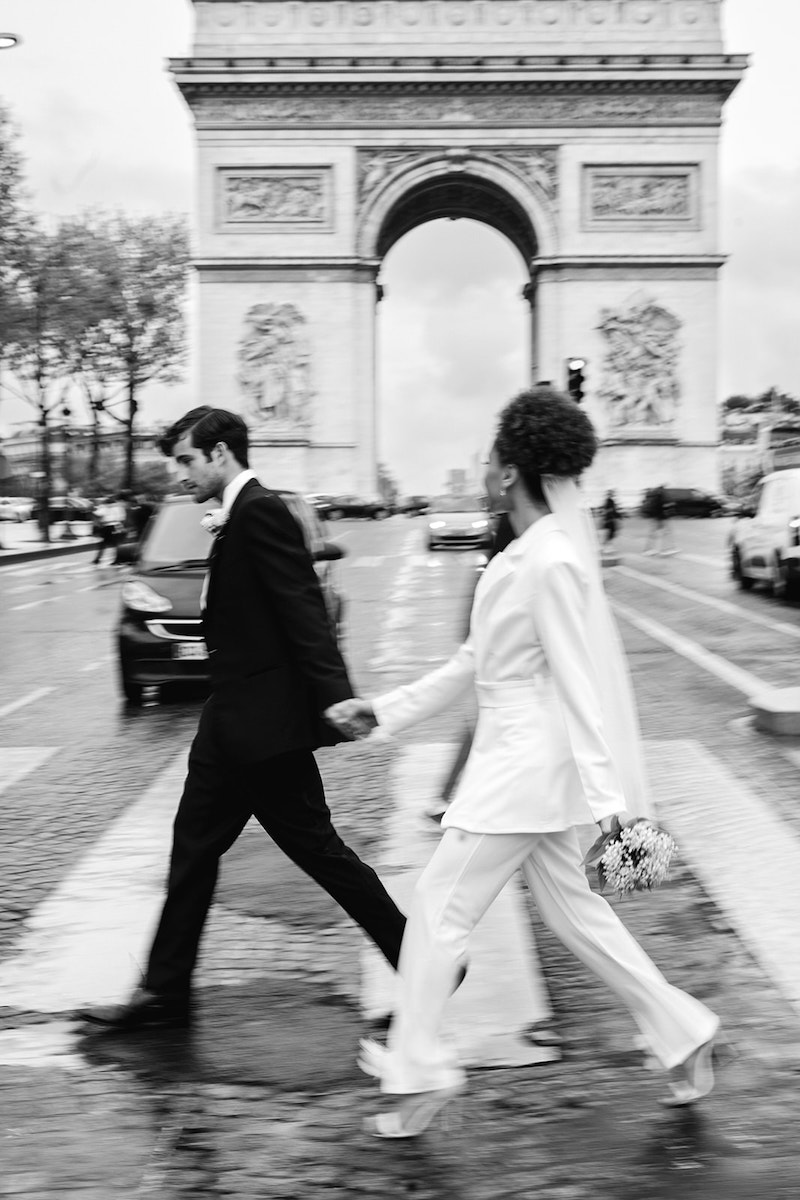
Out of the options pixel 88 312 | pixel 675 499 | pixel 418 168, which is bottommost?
pixel 675 499

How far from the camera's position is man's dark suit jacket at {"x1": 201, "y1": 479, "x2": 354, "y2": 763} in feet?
13.8

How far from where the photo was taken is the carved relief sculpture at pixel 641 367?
2024 inches

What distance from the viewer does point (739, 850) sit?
6328mm

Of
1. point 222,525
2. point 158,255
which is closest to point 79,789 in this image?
point 222,525

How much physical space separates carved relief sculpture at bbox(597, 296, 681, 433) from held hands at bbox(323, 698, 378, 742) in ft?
158

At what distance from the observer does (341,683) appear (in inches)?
165

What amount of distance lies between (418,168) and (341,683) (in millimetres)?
50268

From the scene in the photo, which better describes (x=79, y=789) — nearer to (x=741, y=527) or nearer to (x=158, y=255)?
(x=741, y=527)

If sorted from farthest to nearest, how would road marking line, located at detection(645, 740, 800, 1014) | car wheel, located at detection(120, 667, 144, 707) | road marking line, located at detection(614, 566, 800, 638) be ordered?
road marking line, located at detection(614, 566, 800, 638) < car wheel, located at detection(120, 667, 144, 707) < road marking line, located at detection(645, 740, 800, 1014)

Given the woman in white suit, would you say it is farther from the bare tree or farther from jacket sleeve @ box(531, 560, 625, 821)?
the bare tree

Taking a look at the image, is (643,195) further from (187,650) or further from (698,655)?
(187,650)

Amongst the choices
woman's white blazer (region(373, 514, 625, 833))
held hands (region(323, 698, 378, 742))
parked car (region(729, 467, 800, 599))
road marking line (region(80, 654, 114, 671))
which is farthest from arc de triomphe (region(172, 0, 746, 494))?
woman's white blazer (region(373, 514, 625, 833))

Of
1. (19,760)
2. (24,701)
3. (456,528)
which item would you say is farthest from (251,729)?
(456,528)

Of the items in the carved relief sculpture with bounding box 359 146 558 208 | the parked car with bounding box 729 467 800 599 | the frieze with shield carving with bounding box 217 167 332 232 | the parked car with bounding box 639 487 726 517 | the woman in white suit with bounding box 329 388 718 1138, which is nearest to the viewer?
the woman in white suit with bounding box 329 388 718 1138
